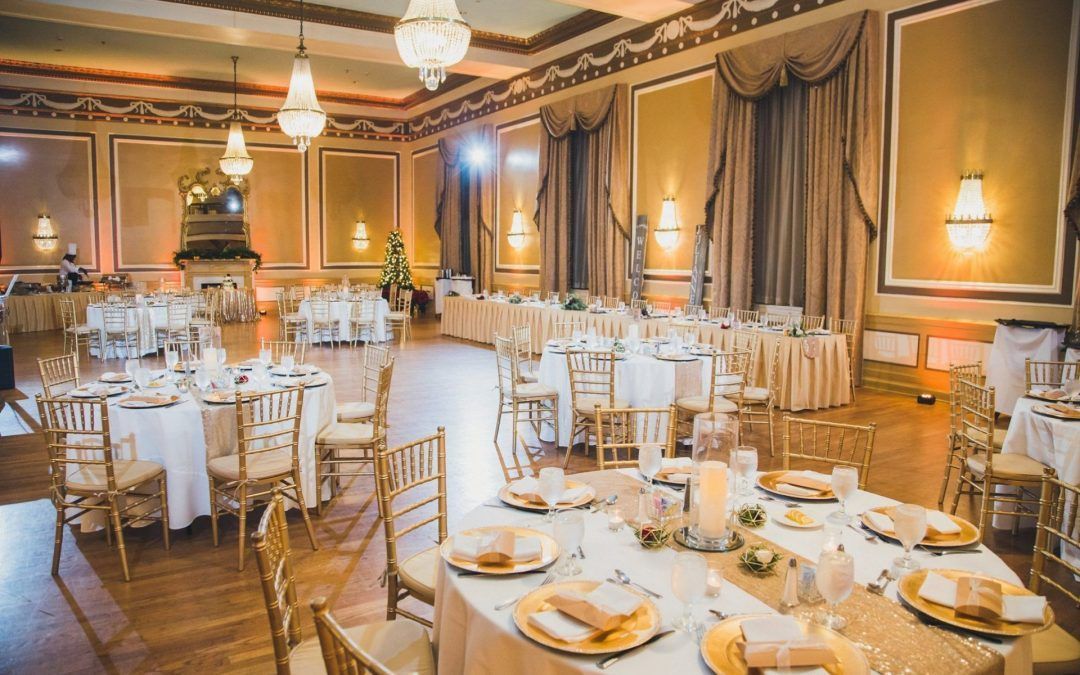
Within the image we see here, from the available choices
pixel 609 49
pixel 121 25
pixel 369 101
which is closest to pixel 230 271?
pixel 369 101

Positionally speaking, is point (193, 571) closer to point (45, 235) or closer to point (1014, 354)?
point (1014, 354)

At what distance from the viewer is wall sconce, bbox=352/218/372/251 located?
1753 cm

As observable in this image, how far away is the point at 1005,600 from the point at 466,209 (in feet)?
Answer: 47.9

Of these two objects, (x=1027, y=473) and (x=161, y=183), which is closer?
(x=1027, y=473)

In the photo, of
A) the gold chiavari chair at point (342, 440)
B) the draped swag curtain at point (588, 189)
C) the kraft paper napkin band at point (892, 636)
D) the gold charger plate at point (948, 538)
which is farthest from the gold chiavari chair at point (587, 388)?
the draped swag curtain at point (588, 189)

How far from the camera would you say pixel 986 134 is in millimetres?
6852

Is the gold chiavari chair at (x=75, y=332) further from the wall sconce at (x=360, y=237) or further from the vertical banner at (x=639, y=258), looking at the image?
the vertical banner at (x=639, y=258)

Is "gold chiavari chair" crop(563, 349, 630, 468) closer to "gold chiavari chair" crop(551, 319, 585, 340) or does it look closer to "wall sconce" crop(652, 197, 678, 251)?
"gold chiavari chair" crop(551, 319, 585, 340)

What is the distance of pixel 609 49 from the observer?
36.0ft

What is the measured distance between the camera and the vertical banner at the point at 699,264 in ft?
31.6

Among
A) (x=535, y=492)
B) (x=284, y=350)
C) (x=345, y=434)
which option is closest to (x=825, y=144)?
(x=284, y=350)

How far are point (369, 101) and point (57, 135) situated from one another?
6.36m

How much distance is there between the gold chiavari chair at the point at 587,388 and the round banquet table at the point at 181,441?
2246mm

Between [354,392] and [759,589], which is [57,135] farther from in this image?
[759,589]
